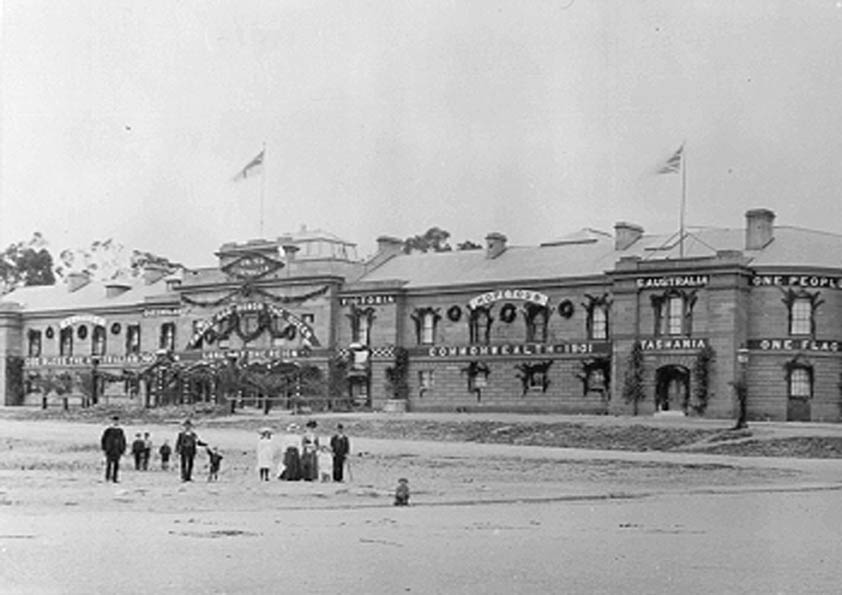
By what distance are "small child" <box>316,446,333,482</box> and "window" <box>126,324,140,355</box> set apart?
5168cm

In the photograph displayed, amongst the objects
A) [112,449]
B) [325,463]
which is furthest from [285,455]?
[112,449]

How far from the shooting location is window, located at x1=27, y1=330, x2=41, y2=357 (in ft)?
268

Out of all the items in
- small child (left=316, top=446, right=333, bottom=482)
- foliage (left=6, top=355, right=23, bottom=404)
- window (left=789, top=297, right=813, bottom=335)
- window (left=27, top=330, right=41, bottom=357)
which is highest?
window (left=789, top=297, right=813, bottom=335)

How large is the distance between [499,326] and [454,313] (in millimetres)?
2429

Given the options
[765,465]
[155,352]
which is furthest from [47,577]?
[155,352]

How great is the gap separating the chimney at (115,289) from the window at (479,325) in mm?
28962

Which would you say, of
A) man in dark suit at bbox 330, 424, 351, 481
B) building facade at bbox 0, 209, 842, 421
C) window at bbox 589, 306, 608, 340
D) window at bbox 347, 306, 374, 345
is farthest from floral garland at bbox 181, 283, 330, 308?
man in dark suit at bbox 330, 424, 351, 481

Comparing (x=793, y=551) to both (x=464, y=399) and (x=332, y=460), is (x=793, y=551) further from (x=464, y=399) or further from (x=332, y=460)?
(x=464, y=399)

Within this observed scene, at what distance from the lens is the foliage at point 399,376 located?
207 feet

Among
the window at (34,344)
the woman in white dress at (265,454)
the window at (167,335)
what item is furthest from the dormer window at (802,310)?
the window at (34,344)

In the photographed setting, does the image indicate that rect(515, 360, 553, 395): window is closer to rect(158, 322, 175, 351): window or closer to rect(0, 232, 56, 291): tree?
rect(158, 322, 175, 351): window

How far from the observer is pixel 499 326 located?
60.9 m

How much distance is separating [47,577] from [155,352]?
64.1 meters

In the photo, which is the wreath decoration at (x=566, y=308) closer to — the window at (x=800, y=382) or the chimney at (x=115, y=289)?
the window at (x=800, y=382)
